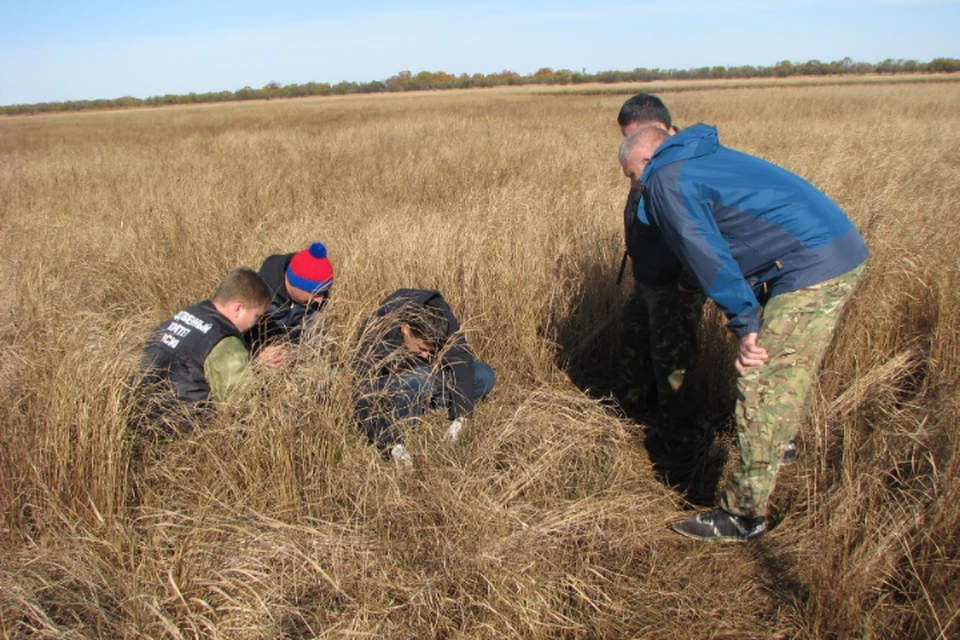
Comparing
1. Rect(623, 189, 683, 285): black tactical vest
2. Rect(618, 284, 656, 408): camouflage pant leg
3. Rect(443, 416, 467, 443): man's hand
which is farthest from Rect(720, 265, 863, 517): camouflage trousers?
Rect(443, 416, 467, 443): man's hand

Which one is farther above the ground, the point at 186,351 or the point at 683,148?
the point at 683,148

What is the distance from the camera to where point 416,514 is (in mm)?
2066

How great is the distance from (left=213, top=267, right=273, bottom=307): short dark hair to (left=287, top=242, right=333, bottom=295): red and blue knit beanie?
0.34 m

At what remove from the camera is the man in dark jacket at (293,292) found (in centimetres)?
303

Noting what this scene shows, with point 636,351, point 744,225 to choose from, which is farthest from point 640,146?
point 636,351

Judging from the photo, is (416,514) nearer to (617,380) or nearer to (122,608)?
(122,608)

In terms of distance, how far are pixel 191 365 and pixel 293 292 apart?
0.81m

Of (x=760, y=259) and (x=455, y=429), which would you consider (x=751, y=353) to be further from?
(x=455, y=429)

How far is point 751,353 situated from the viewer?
6.55 ft

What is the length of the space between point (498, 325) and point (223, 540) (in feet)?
6.67

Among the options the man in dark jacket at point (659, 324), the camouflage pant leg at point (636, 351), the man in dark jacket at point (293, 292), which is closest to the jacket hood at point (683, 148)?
the man in dark jacket at point (659, 324)

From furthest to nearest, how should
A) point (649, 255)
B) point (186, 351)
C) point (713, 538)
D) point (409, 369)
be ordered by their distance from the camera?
point (409, 369)
point (649, 255)
point (186, 351)
point (713, 538)

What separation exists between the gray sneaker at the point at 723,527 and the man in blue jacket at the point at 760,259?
0.18 meters

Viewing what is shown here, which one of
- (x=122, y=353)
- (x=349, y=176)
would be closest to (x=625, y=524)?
(x=122, y=353)
